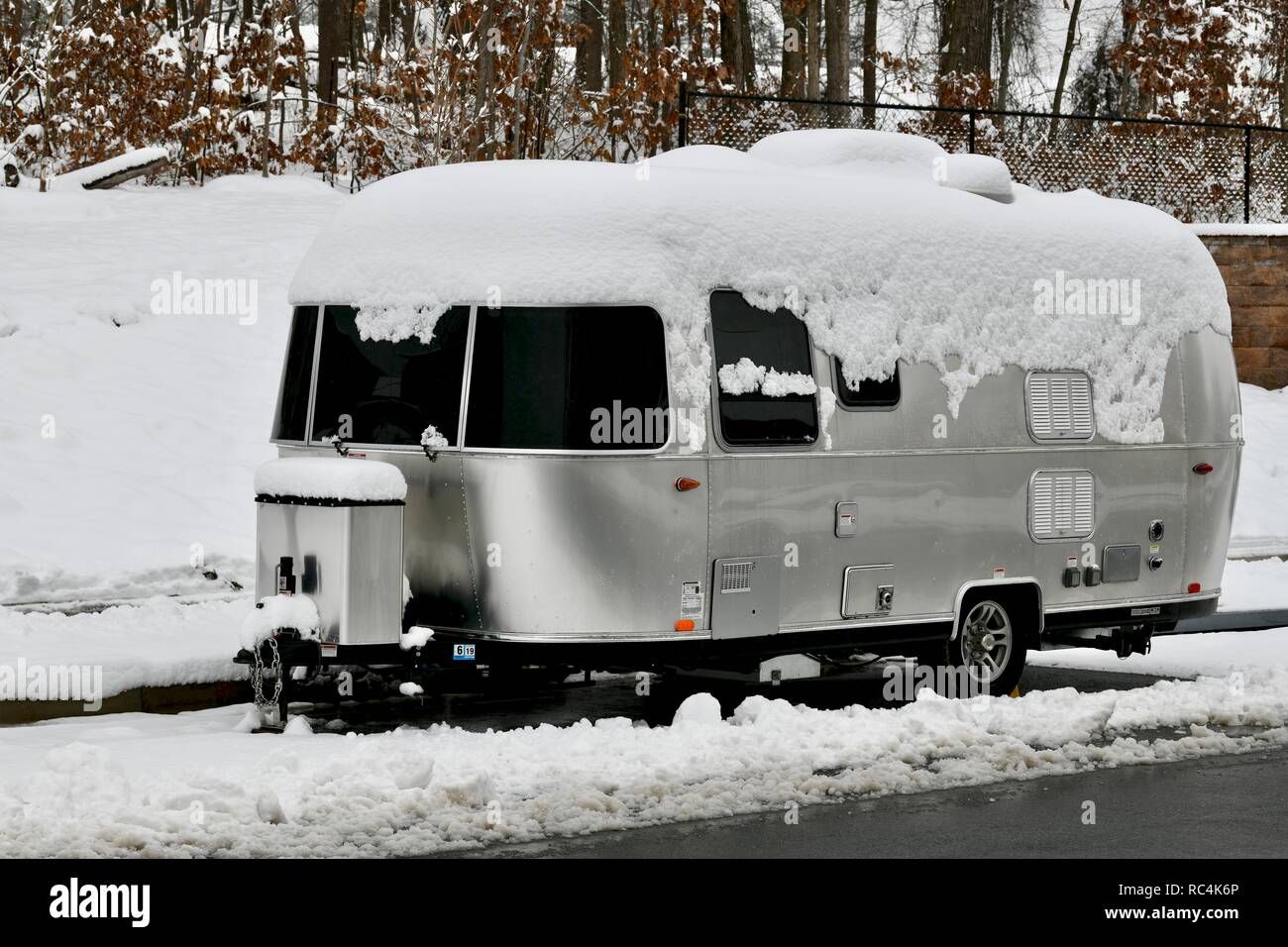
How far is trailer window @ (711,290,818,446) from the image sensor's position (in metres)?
10.3

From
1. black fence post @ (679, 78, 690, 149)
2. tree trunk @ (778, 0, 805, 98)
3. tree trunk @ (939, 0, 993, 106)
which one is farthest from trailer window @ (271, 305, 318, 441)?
tree trunk @ (778, 0, 805, 98)

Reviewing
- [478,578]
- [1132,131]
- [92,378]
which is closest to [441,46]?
[92,378]

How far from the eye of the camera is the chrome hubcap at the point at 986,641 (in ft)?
38.7

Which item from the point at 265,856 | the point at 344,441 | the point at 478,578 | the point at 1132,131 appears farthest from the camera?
the point at 1132,131

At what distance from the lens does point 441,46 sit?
856 inches

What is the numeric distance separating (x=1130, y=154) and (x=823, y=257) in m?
14.6

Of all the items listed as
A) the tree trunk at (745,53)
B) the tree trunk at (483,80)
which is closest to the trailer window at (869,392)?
the tree trunk at (483,80)

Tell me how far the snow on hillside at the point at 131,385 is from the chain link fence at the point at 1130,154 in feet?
19.4

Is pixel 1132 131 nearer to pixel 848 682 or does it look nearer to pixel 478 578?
pixel 848 682

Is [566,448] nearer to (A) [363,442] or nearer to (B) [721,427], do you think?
(B) [721,427]

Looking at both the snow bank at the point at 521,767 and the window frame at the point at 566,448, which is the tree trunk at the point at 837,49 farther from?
the window frame at the point at 566,448

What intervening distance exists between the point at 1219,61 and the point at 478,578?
26.5 meters

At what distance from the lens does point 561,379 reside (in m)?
9.83

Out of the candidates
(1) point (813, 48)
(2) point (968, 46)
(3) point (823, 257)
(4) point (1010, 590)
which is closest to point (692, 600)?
(3) point (823, 257)
